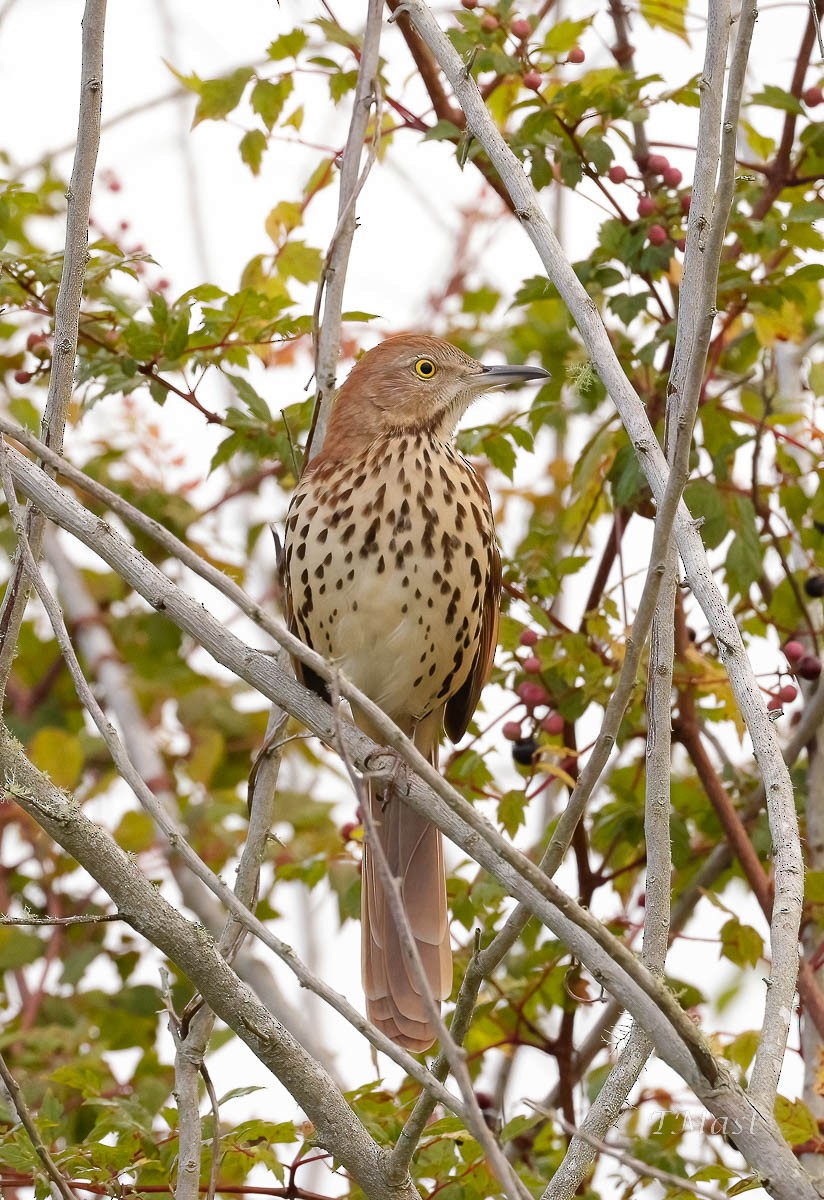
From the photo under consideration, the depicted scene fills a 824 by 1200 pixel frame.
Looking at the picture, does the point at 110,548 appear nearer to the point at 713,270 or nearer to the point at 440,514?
the point at 713,270

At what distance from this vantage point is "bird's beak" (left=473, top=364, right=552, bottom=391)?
12.3ft

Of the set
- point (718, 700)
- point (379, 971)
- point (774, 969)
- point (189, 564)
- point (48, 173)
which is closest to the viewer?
point (189, 564)

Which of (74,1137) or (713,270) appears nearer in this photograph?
(713,270)

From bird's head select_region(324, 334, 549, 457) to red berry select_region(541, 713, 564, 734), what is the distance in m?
0.74

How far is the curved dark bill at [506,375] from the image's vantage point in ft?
12.2

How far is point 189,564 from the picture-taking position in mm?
1943

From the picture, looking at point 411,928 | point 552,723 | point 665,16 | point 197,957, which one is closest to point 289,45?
point 665,16

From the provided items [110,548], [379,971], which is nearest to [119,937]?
[379,971]

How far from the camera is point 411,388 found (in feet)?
12.5

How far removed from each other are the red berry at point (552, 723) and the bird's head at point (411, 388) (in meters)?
0.74

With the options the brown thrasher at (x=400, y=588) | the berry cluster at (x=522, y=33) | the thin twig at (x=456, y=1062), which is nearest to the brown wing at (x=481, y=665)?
the brown thrasher at (x=400, y=588)

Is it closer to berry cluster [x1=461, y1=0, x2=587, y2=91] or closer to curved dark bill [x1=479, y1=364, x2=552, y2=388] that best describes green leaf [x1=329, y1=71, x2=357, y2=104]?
berry cluster [x1=461, y1=0, x2=587, y2=91]

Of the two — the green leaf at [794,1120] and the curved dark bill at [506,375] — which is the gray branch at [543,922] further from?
the curved dark bill at [506,375]

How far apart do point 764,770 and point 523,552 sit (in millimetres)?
1494
